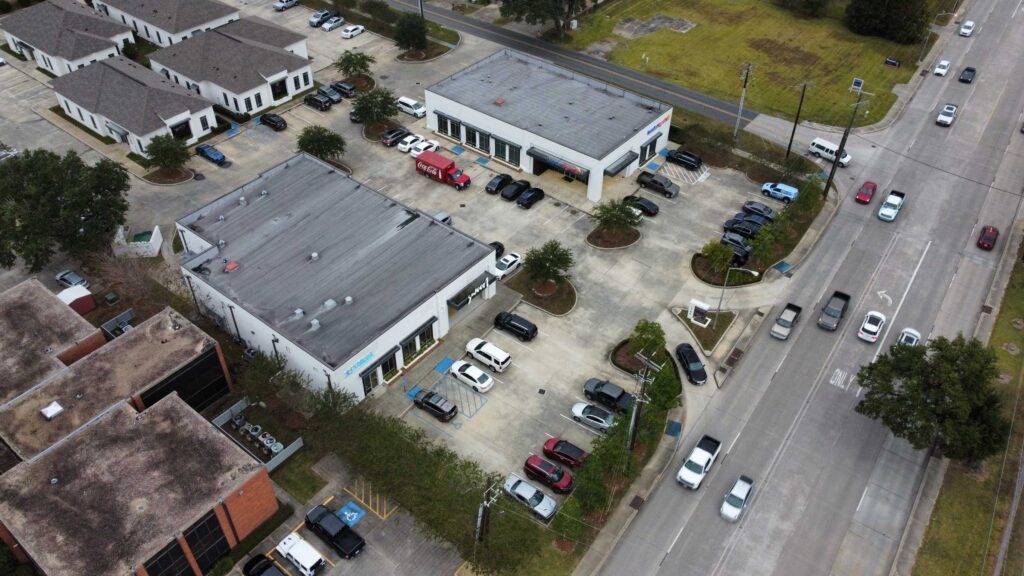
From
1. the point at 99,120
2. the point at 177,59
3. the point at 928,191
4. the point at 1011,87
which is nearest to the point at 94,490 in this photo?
the point at 99,120

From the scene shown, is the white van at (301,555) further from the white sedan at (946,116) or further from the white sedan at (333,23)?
the white sedan at (946,116)

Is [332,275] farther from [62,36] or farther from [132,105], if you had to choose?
[62,36]

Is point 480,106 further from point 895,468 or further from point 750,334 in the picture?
point 895,468

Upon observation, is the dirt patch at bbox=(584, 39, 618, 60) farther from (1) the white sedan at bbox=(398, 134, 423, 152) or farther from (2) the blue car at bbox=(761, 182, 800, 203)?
(2) the blue car at bbox=(761, 182, 800, 203)

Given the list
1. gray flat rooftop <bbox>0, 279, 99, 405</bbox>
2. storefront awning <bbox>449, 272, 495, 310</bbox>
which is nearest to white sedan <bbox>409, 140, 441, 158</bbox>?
storefront awning <bbox>449, 272, 495, 310</bbox>

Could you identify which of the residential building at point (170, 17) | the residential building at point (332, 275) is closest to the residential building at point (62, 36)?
the residential building at point (170, 17)

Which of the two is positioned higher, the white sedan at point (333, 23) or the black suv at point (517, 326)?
the white sedan at point (333, 23)

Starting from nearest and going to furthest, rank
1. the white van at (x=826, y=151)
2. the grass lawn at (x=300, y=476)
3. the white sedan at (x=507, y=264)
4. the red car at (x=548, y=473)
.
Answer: the red car at (x=548, y=473)
the grass lawn at (x=300, y=476)
the white sedan at (x=507, y=264)
the white van at (x=826, y=151)
